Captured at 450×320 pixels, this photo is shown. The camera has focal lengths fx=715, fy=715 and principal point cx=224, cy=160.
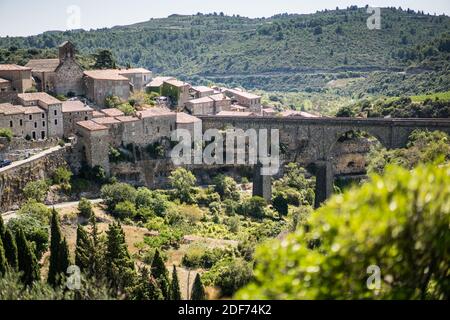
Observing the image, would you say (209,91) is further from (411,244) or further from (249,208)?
(411,244)

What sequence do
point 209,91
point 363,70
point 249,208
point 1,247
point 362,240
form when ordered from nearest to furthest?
point 362,240 < point 1,247 < point 249,208 < point 209,91 < point 363,70

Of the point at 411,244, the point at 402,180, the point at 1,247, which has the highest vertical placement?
the point at 402,180

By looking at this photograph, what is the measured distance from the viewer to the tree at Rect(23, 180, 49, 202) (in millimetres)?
46000

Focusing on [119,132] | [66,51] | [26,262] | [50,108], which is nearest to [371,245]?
[26,262]

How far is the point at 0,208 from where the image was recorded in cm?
4431

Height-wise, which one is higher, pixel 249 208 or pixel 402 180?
pixel 402 180

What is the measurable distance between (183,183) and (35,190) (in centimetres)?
1304

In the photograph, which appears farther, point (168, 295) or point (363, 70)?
point (363, 70)

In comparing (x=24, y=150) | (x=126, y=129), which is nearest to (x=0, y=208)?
(x=24, y=150)

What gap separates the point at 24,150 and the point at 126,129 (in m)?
9.14

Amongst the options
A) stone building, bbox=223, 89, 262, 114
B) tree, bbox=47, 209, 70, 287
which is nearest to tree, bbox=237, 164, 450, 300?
tree, bbox=47, 209, 70, 287

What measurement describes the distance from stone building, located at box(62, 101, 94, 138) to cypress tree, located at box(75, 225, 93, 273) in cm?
2108

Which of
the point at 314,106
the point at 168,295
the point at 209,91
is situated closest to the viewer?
the point at 168,295

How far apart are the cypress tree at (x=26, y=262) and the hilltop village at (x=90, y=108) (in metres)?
19.5
